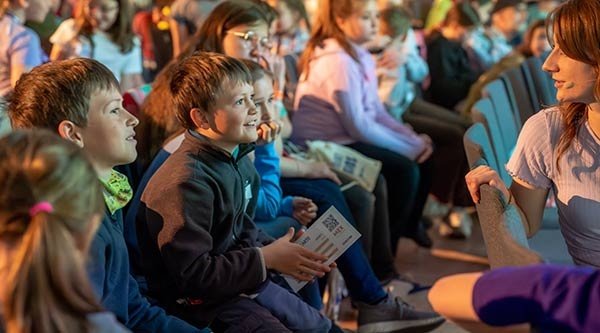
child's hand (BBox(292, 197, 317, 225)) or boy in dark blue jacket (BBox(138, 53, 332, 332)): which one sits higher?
boy in dark blue jacket (BBox(138, 53, 332, 332))

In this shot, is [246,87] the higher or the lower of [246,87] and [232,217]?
the higher

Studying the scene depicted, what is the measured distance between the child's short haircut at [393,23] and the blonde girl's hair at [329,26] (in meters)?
0.86

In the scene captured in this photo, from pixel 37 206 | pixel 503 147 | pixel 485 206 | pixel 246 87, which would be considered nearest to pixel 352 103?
pixel 503 147

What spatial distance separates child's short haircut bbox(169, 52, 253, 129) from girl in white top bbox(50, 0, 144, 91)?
1943 mm

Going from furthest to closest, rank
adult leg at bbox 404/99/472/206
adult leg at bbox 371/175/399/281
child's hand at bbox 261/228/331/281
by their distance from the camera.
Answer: adult leg at bbox 404/99/472/206 → adult leg at bbox 371/175/399/281 → child's hand at bbox 261/228/331/281

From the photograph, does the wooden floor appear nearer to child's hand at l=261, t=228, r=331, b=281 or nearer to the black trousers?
the black trousers

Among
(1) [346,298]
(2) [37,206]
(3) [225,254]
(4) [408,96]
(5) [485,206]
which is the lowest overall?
(1) [346,298]

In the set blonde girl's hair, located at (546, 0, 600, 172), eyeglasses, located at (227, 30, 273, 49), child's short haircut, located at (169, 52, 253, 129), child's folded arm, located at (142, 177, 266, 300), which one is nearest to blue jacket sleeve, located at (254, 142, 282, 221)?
eyeglasses, located at (227, 30, 273, 49)

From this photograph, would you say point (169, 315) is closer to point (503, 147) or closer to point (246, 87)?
point (246, 87)

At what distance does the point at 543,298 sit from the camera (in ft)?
4.80

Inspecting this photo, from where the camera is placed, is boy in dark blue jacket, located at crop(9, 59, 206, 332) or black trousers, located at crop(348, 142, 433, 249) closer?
boy in dark blue jacket, located at crop(9, 59, 206, 332)

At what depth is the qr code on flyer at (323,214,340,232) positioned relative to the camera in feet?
8.70

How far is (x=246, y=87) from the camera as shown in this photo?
263 cm

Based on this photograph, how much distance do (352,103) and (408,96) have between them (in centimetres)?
97
